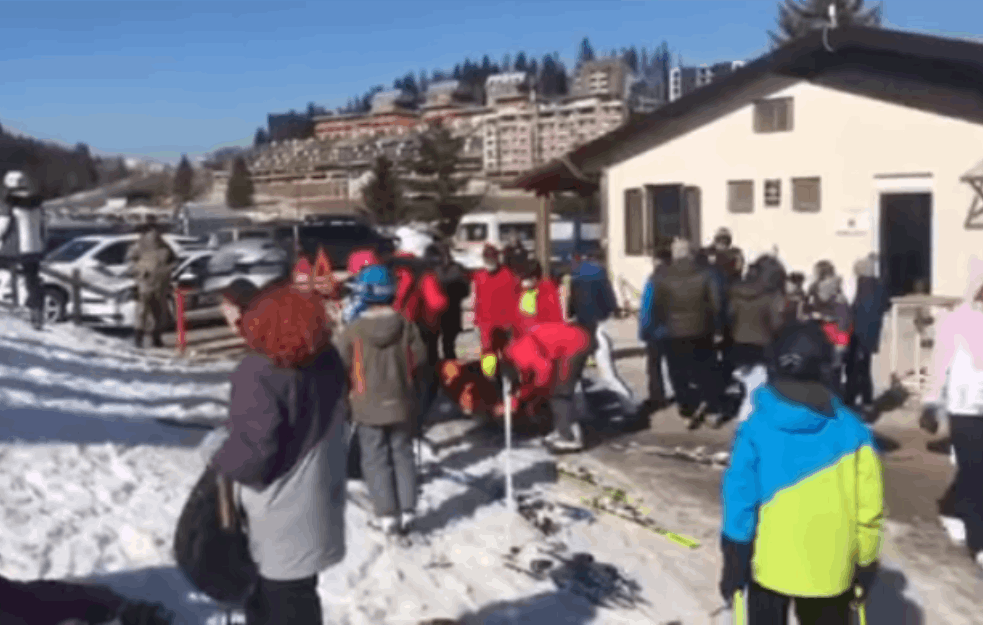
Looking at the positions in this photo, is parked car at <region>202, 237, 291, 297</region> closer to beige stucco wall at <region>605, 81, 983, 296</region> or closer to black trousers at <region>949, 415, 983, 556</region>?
beige stucco wall at <region>605, 81, 983, 296</region>

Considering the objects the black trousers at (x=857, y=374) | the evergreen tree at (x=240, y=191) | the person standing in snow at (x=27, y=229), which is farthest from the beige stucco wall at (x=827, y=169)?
the evergreen tree at (x=240, y=191)

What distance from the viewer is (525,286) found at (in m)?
9.91

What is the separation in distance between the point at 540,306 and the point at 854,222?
31.8 ft

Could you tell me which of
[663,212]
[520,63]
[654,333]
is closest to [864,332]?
[654,333]

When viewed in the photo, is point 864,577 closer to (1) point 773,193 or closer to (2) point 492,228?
(1) point 773,193

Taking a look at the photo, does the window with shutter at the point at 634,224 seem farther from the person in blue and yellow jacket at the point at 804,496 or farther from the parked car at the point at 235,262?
the person in blue and yellow jacket at the point at 804,496

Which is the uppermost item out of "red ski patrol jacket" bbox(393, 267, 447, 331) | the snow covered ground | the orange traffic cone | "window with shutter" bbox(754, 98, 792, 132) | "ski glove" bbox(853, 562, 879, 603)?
"window with shutter" bbox(754, 98, 792, 132)

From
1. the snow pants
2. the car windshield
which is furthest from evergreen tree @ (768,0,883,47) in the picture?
the snow pants

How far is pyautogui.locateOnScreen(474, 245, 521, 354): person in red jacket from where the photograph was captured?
422 inches

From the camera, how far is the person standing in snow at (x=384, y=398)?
689 centimetres

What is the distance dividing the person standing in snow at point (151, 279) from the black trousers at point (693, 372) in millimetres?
6967

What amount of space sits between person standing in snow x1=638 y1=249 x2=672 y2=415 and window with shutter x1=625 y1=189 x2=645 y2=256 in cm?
912

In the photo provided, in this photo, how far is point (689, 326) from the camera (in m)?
10.7

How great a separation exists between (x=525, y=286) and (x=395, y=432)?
3182 millimetres
